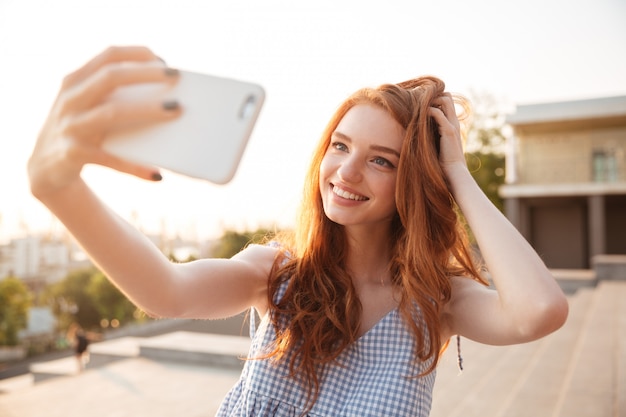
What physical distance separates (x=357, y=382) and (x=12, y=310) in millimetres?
46763

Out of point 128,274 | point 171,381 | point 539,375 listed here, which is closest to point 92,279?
point 171,381

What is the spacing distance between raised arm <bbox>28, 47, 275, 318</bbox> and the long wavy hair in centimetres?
50

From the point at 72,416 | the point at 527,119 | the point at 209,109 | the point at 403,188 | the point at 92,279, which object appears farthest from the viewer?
the point at 92,279

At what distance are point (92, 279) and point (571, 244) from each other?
36.5m

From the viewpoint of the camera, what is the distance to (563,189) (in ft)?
63.7

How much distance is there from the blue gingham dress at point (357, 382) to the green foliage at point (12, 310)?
149ft

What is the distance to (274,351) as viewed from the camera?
1689 mm

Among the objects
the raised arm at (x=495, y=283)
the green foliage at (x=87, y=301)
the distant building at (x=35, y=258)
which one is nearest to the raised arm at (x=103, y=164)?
the raised arm at (x=495, y=283)

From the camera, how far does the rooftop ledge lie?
1858 cm

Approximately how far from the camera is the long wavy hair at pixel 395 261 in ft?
5.56

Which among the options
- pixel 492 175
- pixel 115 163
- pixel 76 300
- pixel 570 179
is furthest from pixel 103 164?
pixel 76 300

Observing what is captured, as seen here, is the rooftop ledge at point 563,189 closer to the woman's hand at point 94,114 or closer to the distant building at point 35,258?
the woman's hand at point 94,114

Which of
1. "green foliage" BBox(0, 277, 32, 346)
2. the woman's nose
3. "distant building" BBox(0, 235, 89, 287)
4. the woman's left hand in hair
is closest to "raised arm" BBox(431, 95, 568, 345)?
the woman's left hand in hair

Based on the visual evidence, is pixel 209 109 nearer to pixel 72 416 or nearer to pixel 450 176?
pixel 450 176
